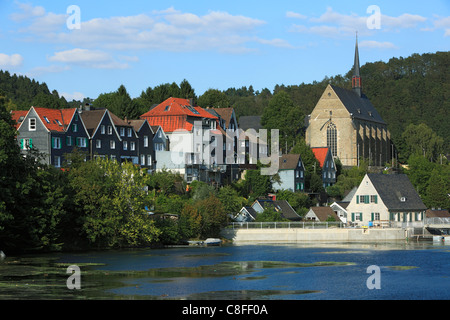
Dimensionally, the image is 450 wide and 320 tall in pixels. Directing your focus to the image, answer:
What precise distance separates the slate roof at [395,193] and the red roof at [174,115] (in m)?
25.9

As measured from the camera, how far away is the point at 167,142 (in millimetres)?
102750

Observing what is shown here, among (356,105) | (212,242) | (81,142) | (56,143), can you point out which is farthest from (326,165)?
(56,143)

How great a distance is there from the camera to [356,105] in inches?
6152

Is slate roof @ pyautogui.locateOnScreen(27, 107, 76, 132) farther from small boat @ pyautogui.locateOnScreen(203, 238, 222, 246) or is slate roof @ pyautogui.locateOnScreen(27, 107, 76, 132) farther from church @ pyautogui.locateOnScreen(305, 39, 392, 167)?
church @ pyautogui.locateOnScreen(305, 39, 392, 167)

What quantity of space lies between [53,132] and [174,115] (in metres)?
23.8

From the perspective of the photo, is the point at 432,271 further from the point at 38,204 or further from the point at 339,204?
the point at 339,204

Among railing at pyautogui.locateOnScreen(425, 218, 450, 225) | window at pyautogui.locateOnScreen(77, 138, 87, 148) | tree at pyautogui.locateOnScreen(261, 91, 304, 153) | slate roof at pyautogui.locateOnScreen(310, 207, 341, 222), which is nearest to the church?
tree at pyautogui.locateOnScreen(261, 91, 304, 153)

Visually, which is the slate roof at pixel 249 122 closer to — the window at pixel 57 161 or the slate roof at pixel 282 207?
the slate roof at pixel 282 207

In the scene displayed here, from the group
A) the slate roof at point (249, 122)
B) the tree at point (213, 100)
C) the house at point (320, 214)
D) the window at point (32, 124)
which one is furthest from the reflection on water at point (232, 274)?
the slate roof at point (249, 122)

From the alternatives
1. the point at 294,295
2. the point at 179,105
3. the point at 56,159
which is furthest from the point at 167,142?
the point at 294,295

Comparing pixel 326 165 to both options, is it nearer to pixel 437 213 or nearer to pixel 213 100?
pixel 437 213

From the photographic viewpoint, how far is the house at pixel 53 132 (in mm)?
83688

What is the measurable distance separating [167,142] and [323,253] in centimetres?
4027

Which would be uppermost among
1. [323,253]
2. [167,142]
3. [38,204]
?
[167,142]
